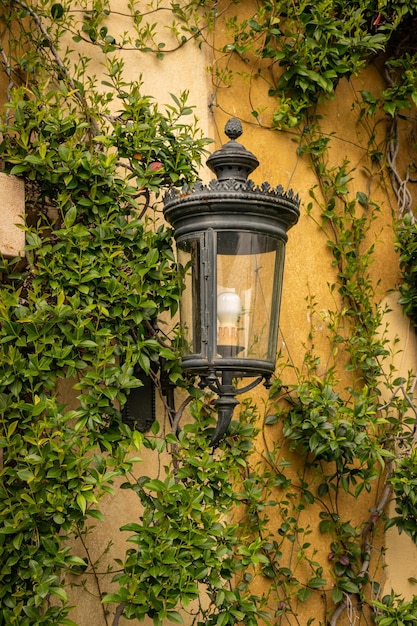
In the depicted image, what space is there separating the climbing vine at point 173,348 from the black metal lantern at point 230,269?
0.21 metres

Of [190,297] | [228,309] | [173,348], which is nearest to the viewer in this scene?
[228,309]

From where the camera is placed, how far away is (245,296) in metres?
2.93

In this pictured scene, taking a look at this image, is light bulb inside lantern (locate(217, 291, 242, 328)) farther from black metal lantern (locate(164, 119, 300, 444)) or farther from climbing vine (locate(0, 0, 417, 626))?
climbing vine (locate(0, 0, 417, 626))

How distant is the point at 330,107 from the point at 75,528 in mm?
2065

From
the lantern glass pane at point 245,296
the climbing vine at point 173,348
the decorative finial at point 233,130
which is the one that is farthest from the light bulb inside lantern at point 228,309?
the decorative finial at point 233,130

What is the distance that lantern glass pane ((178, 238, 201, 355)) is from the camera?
296 centimetres

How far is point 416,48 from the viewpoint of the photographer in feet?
14.2

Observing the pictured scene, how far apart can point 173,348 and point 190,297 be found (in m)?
0.28

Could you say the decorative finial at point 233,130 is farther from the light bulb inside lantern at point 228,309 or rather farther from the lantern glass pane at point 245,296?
the light bulb inside lantern at point 228,309

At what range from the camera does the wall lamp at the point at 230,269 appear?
2900 mm

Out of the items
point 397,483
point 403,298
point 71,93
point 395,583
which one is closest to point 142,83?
point 71,93

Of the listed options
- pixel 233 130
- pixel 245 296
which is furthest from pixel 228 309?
pixel 233 130

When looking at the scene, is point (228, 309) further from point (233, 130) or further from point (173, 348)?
point (233, 130)

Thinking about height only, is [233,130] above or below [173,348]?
above
